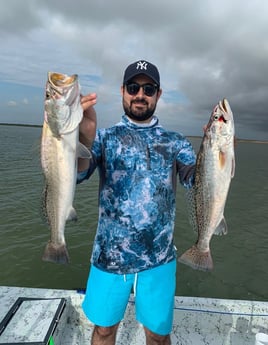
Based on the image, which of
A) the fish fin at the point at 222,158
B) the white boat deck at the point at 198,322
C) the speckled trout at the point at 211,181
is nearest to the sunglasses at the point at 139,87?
the speckled trout at the point at 211,181

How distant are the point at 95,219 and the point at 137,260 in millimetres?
11262

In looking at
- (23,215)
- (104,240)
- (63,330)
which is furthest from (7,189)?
(104,240)

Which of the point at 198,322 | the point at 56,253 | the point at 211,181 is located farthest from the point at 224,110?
the point at 198,322

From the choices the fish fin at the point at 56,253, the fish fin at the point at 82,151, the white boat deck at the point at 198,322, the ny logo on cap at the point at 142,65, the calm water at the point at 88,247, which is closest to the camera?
the fish fin at the point at 82,151

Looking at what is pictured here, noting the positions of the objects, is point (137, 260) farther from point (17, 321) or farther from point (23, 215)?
point (23, 215)

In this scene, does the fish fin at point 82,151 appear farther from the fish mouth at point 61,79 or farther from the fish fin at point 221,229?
the fish fin at point 221,229

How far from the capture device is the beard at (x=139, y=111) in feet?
12.9

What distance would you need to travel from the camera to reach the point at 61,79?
2965 millimetres

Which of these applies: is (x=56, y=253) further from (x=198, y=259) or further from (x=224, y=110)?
(x=224, y=110)

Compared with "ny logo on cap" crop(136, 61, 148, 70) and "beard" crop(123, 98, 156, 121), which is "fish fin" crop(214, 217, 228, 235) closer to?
"beard" crop(123, 98, 156, 121)

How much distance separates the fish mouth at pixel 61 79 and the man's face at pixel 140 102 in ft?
3.67

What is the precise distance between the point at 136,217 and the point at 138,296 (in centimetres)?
98

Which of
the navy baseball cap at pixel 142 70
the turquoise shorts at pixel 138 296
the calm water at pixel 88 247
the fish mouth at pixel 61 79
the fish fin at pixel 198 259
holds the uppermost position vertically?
the navy baseball cap at pixel 142 70

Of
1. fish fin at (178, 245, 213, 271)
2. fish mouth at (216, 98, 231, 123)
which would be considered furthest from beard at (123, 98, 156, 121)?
fish fin at (178, 245, 213, 271)
